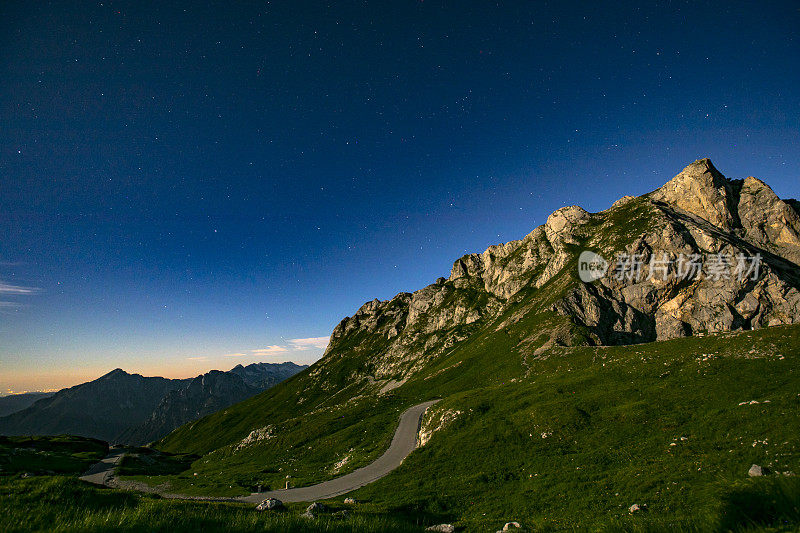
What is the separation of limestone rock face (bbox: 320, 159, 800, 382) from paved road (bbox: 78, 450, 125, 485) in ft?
355

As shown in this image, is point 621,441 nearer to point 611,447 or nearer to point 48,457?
point 611,447

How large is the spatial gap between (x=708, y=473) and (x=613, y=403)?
880 inches

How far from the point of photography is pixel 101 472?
75.0 meters

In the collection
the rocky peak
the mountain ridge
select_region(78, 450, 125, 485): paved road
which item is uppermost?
the rocky peak

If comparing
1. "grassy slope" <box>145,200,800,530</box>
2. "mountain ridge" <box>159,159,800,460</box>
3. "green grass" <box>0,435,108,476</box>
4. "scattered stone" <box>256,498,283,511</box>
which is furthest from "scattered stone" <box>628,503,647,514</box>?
"mountain ridge" <box>159,159,800,460</box>

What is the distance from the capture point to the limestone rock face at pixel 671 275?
113 meters

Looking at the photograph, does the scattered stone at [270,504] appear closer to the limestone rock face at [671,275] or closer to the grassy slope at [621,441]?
the grassy slope at [621,441]

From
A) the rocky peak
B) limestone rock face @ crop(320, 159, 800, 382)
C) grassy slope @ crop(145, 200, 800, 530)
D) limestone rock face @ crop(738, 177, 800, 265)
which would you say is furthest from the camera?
the rocky peak

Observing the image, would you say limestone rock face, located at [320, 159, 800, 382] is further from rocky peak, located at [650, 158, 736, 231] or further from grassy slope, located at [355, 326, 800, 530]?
grassy slope, located at [355, 326, 800, 530]

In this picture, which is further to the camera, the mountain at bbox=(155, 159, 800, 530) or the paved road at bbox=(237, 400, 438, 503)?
the paved road at bbox=(237, 400, 438, 503)

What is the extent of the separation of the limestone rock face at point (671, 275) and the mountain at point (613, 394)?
→ 684mm

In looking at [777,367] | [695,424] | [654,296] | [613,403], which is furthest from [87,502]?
[654,296]

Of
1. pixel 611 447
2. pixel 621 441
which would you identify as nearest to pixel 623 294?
pixel 621 441

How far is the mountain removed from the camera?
929 inches
